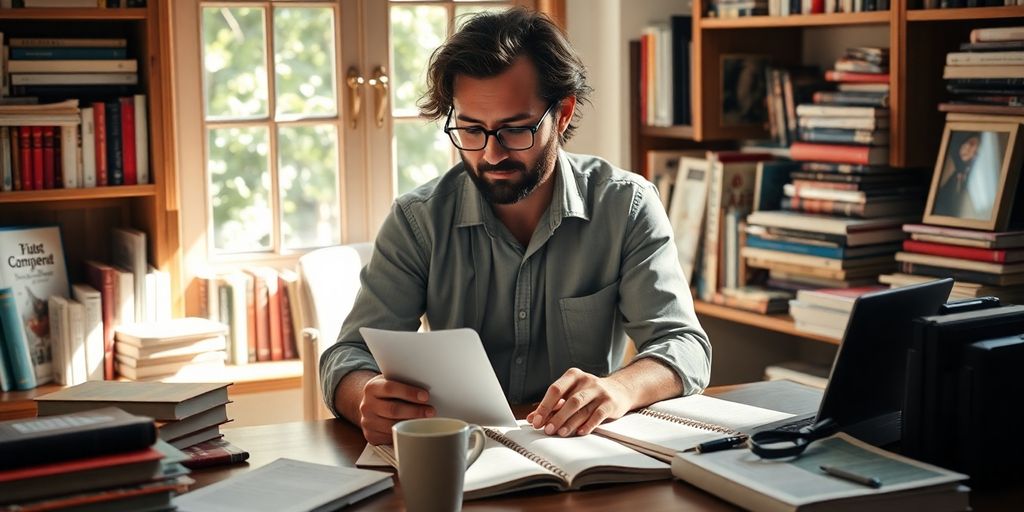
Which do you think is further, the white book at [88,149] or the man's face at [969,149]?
the white book at [88,149]

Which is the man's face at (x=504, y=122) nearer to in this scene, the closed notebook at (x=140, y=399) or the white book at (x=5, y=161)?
the closed notebook at (x=140, y=399)

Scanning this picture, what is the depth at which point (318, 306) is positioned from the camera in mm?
2504

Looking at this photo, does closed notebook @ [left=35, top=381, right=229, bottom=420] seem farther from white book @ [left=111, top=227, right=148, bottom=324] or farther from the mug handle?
white book @ [left=111, top=227, right=148, bottom=324]

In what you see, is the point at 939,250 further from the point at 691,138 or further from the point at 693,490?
the point at 693,490

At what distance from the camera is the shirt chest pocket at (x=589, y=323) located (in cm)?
210

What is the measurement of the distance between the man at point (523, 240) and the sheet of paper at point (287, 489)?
54 centimetres

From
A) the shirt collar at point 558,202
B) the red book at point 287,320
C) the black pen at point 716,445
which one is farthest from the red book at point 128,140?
the black pen at point 716,445

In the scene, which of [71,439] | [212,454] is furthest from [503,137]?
[71,439]

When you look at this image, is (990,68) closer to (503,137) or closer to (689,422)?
Answer: (503,137)

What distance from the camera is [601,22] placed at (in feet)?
11.2

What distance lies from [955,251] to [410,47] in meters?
1.58

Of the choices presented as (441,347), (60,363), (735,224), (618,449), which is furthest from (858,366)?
(60,363)

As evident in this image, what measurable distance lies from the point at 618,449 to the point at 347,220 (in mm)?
1947

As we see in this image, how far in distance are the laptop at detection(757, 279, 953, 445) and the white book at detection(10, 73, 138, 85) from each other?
Answer: 199 centimetres
